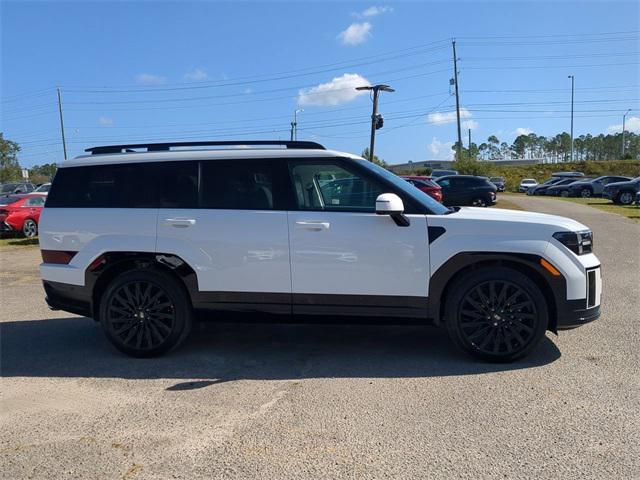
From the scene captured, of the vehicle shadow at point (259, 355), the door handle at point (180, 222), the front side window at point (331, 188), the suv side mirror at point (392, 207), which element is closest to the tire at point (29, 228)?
Answer: the vehicle shadow at point (259, 355)

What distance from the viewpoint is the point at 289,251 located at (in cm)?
473

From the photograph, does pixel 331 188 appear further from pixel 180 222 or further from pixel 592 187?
pixel 592 187

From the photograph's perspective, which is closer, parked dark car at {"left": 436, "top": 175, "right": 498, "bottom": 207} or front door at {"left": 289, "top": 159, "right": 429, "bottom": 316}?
front door at {"left": 289, "top": 159, "right": 429, "bottom": 316}

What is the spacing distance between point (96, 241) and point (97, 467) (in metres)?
2.39

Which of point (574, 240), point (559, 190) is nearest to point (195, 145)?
point (574, 240)

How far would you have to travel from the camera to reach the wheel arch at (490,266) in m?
4.57

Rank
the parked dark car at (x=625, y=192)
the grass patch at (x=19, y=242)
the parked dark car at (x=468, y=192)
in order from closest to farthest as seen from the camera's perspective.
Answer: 1. the grass patch at (x=19, y=242)
2. the parked dark car at (x=468, y=192)
3. the parked dark car at (x=625, y=192)

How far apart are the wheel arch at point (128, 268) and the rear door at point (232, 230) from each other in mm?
79

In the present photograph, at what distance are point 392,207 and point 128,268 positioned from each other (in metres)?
2.56

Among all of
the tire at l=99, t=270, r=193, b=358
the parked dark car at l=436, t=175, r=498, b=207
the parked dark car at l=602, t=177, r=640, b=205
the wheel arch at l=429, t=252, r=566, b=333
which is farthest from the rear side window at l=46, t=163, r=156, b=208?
the parked dark car at l=602, t=177, r=640, b=205

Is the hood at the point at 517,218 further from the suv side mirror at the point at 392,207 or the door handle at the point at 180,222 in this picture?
the door handle at the point at 180,222

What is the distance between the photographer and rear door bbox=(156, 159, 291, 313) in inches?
188

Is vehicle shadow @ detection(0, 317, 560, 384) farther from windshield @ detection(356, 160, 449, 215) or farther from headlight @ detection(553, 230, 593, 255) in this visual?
windshield @ detection(356, 160, 449, 215)

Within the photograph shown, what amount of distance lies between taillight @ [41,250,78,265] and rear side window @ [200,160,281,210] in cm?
138
